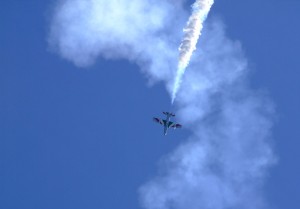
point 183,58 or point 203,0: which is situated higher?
point 203,0

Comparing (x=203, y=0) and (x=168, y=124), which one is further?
(x=168, y=124)

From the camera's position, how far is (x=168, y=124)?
12381 cm

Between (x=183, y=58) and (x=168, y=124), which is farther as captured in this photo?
(x=168, y=124)

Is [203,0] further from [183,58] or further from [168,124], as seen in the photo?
[168,124]

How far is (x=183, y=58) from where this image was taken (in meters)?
104

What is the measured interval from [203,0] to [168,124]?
2694 cm

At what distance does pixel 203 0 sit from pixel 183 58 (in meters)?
9.82

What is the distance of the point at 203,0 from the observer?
106 m

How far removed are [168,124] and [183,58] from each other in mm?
22177

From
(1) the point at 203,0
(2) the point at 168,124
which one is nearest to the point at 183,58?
(1) the point at 203,0
